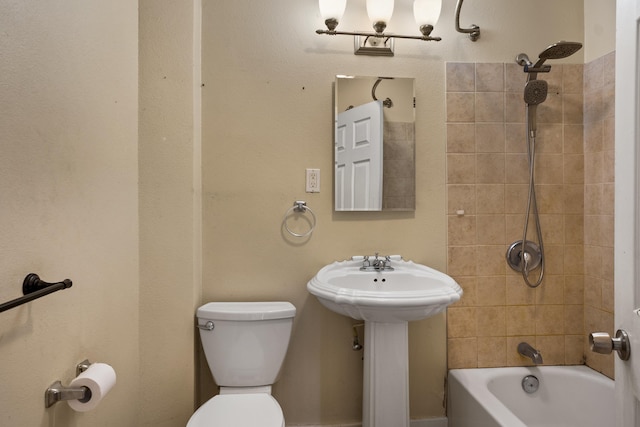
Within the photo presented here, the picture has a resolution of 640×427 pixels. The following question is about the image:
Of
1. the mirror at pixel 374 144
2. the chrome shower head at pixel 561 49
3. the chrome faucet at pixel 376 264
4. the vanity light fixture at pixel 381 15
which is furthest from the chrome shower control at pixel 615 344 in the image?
the vanity light fixture at pixel 381 15

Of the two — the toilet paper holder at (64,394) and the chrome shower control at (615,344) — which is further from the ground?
the chrome shower control at (615,344)

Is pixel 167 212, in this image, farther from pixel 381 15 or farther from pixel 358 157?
pixel 381 15

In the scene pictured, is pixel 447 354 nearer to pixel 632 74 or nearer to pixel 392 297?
pixel 392 297

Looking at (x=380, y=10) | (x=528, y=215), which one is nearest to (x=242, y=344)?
(x=528, y=215)

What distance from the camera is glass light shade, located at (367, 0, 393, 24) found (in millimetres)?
1637

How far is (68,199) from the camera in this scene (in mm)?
1046

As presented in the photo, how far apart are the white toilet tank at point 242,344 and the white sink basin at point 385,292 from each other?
0.28m

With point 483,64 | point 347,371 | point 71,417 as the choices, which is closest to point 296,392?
point 347,371

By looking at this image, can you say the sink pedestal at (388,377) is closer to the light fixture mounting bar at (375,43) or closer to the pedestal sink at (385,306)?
the pedestal sink at (385,306)

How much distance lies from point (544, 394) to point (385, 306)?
1127 millimetres

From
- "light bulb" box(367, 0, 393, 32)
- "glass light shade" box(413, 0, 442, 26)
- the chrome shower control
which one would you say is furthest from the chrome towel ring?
the chrome shower control

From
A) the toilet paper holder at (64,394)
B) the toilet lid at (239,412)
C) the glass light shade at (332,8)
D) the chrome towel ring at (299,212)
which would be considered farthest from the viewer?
the chrome towel ring at (299,212)

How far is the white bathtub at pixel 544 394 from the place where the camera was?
1644 millimetres

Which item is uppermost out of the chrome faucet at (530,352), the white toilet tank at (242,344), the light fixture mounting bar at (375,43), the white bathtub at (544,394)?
the light fixture mounting bar at (375,43)
